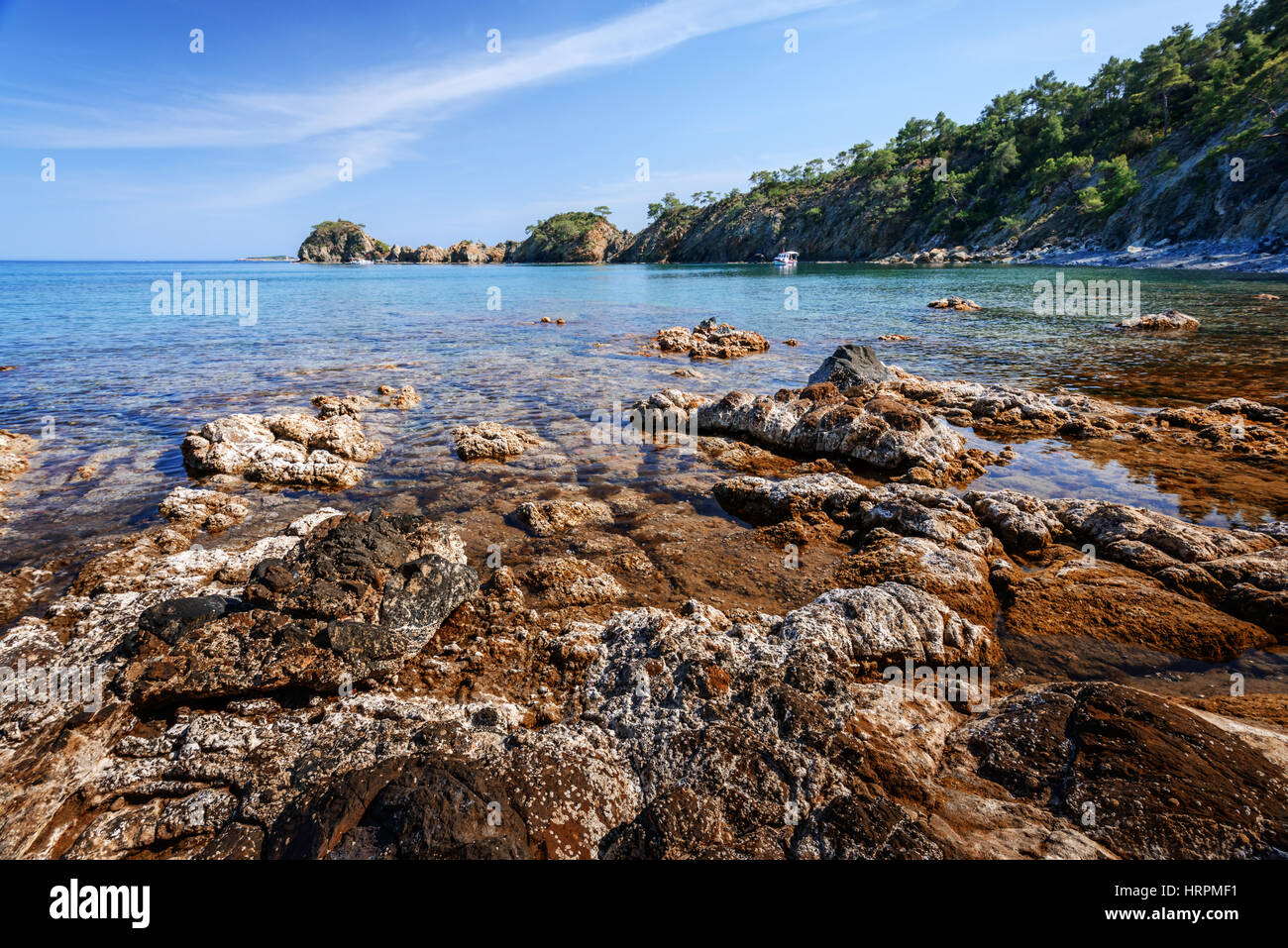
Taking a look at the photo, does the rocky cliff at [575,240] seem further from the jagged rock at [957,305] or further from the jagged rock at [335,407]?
the jagged rock at [335,407]

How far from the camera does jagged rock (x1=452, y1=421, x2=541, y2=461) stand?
1047 centimetres

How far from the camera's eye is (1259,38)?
66.3 m

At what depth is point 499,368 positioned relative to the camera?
20.0 m

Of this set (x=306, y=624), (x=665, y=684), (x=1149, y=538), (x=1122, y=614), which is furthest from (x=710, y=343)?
(x=306, y=624)

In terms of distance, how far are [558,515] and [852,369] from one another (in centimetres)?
1043

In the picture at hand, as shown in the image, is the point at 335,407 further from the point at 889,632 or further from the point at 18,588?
the point at 889,632

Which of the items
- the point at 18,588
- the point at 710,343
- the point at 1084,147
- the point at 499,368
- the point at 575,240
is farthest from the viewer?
the point at 575,240

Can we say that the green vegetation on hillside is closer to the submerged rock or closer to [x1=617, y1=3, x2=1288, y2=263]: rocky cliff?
[x1=617, y1=3, x2=1288, y2=263]: rocky cliff

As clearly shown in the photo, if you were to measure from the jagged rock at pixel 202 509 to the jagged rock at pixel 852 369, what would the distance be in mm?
12545

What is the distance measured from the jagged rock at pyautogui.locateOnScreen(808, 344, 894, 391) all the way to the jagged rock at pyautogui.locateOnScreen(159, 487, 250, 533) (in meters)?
12.5

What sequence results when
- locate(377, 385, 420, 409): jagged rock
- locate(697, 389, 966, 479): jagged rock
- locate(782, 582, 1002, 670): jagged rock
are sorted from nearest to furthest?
locate(782, 582, 1002, 670): jagged rock, locate(697, 389, 966, 479): jagged rock, locate(377, 385, 420, 409): jagged rock

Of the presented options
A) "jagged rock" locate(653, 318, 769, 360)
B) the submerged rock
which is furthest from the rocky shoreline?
"jagged rock" locate(653, 318, 769, 360)
